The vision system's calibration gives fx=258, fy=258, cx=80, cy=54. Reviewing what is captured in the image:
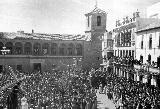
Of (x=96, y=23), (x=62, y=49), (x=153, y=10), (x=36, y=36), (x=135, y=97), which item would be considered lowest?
(x=135, y=97)

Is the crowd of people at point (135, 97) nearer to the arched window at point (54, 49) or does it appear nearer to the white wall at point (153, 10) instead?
the white wall at point (153, 10)

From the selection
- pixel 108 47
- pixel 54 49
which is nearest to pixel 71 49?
pixel 54 49

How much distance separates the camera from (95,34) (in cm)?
4962

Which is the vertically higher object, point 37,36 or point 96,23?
point 96,23

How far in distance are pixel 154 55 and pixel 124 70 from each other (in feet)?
23.7

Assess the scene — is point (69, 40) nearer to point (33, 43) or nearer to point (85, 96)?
point (33, 43)

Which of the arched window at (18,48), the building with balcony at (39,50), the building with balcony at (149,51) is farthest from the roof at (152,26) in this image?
the arched window at (18,48)

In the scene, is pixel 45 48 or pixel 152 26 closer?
pixel 152 26

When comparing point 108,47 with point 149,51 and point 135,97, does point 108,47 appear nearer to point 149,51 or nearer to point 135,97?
point 149,51

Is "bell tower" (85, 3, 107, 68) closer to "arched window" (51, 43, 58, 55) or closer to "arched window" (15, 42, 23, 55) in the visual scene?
"arched window" (51, 43, 58, 55)

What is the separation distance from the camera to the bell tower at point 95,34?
163ft

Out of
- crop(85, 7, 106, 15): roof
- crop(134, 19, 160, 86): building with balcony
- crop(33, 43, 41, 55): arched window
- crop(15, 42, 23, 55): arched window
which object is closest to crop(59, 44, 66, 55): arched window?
crop(33, 43, 41, 55): arched window

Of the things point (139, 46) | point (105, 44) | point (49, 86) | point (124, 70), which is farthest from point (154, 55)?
point (105, 44)

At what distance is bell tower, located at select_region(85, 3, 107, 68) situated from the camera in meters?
49.6
